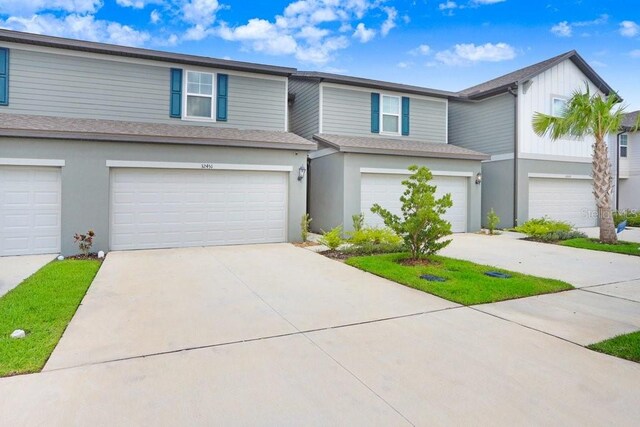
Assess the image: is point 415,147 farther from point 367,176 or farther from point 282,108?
point 282,108

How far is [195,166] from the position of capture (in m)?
10.0

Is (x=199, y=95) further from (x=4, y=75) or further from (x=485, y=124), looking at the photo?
(x=485, y=124)

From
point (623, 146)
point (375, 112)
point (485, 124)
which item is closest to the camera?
point (375, 112)

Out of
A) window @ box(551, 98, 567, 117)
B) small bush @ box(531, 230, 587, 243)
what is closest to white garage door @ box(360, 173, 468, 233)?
small bush @ box(531, 230, 587, 243)

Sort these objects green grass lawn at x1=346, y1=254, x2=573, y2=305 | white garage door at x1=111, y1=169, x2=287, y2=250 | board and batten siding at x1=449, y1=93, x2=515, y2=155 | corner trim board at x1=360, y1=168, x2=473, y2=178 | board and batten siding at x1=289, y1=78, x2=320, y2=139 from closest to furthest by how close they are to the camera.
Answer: green grass lawn at x1=346, y1=254, x2=573, y2=305, white garage door at x1=111, y1=169, x2=287, y2=250, corner trim board at x1=360, y1=168, x2=473, y2=178, board and batten siding at x1=289, y1=78, x2=320, y2=139, board and batten siding at x1=449, y1=93, x2=515, y2=155

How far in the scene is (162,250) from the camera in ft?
31.5

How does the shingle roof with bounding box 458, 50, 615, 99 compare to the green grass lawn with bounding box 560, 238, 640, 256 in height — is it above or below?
above

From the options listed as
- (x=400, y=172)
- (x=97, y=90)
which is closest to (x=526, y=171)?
(x=400, y=172)

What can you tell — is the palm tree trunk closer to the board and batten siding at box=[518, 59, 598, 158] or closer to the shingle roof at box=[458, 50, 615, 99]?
the board and batten siding at box=[518, 59, 598, 158]

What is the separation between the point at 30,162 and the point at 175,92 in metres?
4.24

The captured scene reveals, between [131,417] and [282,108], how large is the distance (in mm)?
11125

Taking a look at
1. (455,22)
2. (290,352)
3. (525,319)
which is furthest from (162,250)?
(455,22)

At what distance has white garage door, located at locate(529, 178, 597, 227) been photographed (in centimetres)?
1502

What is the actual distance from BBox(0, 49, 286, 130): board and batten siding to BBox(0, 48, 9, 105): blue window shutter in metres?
0.10
